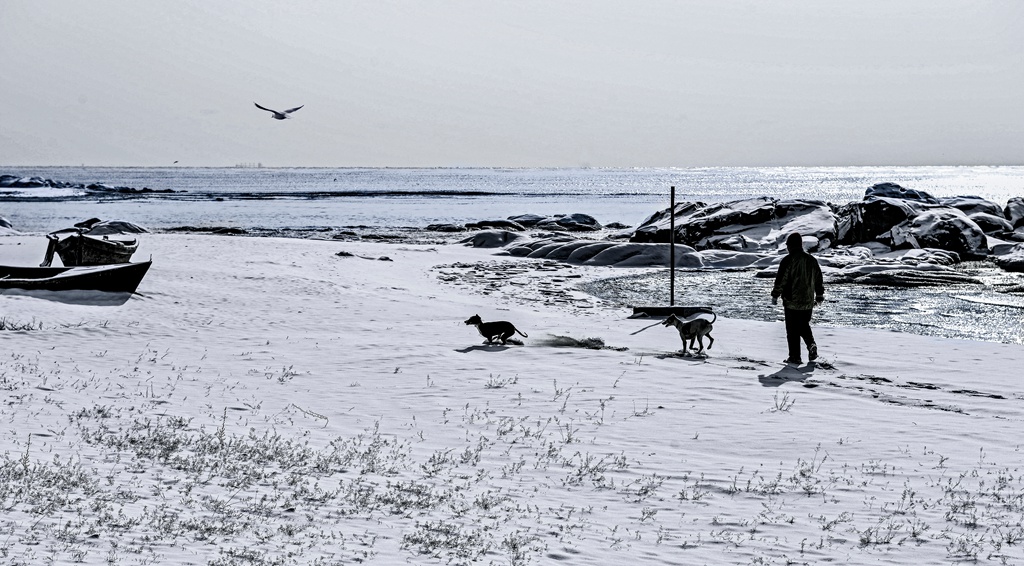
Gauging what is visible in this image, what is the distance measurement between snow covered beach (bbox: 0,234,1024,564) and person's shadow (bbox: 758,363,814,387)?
6cm

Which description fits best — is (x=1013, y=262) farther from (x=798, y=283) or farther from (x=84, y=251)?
(x=84, y=251)

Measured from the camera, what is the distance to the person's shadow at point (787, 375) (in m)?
11.1

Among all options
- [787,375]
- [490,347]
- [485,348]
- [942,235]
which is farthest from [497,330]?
[942,235]

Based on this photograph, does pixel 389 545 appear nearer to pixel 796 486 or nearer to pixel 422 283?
pixel 796 486

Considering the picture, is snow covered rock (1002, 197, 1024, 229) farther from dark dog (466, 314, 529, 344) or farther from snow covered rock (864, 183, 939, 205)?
dark dog (466, 314, 529, 344)

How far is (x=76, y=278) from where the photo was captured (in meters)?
17.3

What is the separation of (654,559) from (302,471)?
10.2 ft

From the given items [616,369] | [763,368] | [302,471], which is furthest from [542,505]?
[763,368]

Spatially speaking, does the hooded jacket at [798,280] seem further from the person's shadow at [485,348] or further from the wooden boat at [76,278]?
the wooden boat at [76,278]

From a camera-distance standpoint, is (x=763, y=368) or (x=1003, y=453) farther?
(x=763, y=368)

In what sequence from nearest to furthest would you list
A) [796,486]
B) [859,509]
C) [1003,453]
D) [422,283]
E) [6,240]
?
[859,509] < [796,486] < [1003,453] < [422,283] < [6,240]

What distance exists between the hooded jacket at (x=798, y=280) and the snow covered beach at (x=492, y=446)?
943mm

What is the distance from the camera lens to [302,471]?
23.5 ft

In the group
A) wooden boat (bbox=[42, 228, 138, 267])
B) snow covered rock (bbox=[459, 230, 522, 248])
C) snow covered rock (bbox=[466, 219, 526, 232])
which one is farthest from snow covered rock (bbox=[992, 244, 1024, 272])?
snow covered rock (bbox=[466, 219, 526, 232])
